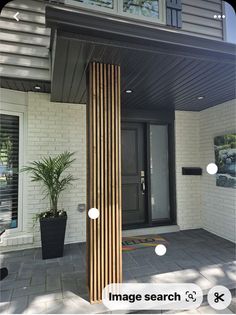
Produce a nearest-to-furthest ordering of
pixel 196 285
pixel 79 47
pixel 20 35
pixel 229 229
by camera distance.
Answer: pixel 79 47 < pixel 196 285 < pixel 20 35 < pixel 229 229

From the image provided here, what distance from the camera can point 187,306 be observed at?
7.00 ft

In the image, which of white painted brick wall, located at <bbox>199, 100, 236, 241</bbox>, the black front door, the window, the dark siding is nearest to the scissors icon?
white painted brick wall, located at <bbox>199, 100, 236, 241</bbox>

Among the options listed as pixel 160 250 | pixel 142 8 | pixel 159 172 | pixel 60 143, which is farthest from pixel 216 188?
pixel 142 8

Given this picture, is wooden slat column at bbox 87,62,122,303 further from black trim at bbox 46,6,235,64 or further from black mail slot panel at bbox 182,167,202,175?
black mail slot panel at bbox 182,167,202,175

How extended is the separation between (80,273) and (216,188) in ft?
9.51

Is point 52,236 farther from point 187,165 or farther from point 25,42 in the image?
point 187,165

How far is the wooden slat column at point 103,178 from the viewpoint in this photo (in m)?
2.17

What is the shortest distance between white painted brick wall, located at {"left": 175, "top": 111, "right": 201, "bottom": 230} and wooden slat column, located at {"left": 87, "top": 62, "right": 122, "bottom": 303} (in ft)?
8.48

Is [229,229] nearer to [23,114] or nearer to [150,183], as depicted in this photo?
[150,183]

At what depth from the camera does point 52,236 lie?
316 cm

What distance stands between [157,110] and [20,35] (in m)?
2.67

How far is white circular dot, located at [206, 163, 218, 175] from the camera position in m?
4.21

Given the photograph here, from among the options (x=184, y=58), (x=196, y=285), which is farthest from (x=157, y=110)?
(x=196, y=285)

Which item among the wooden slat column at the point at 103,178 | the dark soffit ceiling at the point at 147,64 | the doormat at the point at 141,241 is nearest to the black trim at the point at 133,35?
the dark soffit ceiling at the point at 147,64
